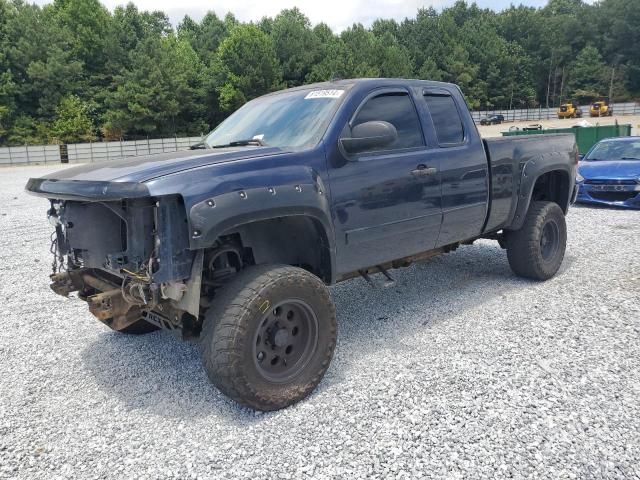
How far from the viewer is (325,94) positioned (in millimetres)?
3988

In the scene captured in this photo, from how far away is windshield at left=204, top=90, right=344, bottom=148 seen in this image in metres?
3.70

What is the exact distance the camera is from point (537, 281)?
220 inches

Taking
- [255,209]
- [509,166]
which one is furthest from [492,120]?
[255,209]

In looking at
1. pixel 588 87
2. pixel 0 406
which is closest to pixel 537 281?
pixel 0 406

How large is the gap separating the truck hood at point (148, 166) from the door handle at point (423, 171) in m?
1.19

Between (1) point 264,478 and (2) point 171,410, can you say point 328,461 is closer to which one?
(1) point 264,478

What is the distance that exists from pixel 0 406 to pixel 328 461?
2.19 meters

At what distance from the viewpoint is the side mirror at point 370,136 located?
353cm

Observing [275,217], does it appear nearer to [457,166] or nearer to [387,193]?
[387,193]

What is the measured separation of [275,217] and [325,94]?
132 cm

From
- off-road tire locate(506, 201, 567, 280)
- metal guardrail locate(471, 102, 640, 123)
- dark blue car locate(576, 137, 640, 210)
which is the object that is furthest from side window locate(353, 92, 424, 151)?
metal guardrail locate(471, 102, 640, 123)

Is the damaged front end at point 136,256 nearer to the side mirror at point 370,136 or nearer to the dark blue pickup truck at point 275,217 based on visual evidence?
the dark blue pickup truck at point 275,217

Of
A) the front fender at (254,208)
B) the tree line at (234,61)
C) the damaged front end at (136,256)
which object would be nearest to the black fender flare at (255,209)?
the front fender at (254,208)

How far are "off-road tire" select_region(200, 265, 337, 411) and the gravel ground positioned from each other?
15 cm
